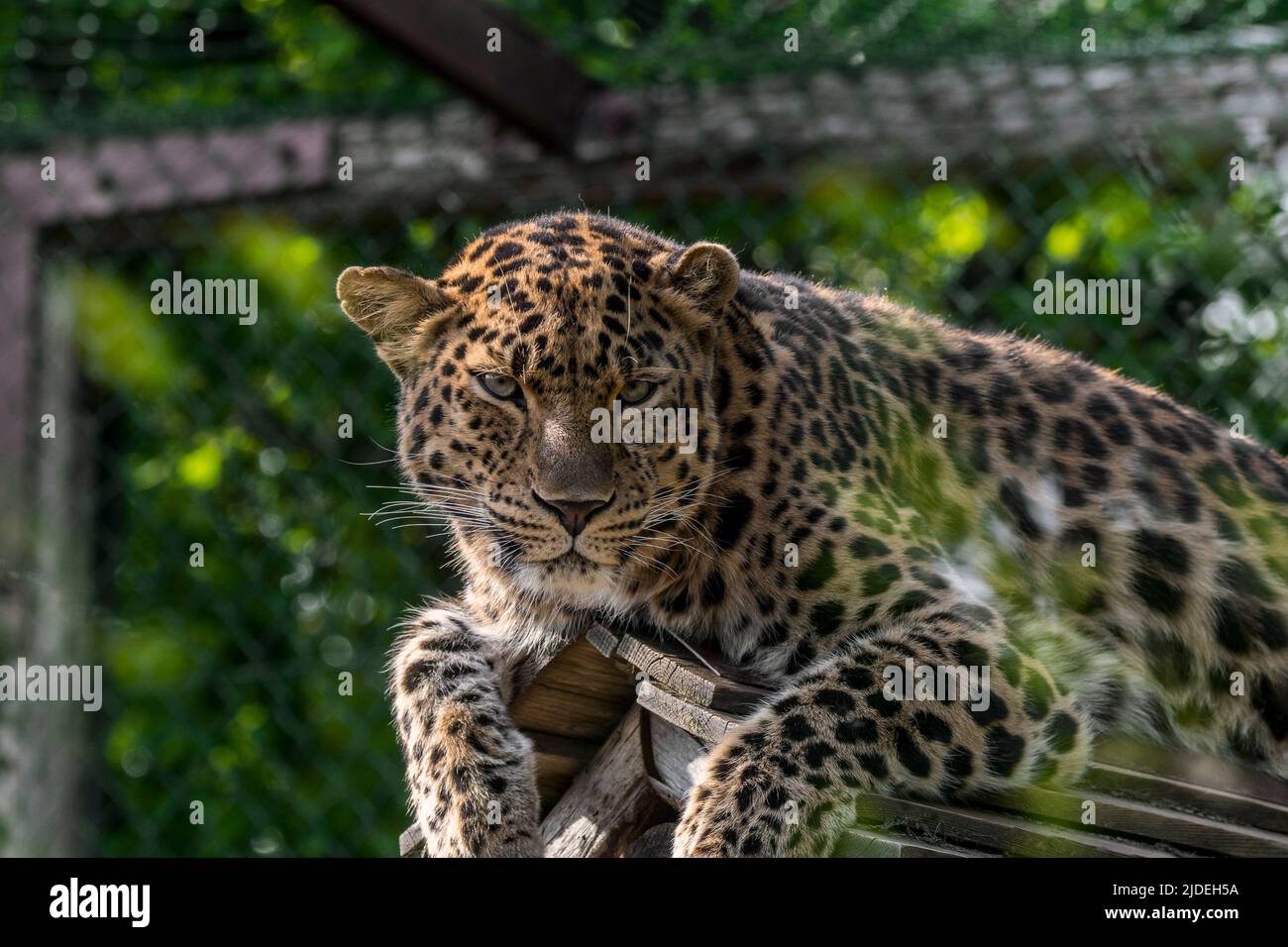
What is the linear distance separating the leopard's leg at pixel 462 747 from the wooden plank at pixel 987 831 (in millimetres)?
856

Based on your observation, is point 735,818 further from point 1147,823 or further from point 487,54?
point 487,54

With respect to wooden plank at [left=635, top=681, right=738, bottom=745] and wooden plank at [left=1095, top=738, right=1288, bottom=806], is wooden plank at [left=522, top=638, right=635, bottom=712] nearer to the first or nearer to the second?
wooden plank at [left=635, top=681, right=738, bottom=745]

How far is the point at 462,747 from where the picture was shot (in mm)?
3877

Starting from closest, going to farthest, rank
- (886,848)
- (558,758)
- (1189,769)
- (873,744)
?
(886,848) → (873,744) → (1189,769) → (558,758)

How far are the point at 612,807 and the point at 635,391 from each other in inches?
38.8

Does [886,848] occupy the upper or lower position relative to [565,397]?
lower

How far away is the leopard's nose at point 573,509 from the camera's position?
3.67 m

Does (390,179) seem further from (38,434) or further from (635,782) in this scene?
(635,782)

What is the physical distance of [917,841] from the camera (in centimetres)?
316

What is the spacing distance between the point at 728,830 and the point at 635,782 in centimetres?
68

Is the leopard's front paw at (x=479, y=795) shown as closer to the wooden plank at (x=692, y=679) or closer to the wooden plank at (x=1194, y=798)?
the wooden plank at (x=692, y=679)

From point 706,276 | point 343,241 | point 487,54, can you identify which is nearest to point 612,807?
point 706,276

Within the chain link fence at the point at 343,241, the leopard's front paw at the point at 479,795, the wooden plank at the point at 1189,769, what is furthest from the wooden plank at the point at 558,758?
the chain link fence at the point at 343,241
